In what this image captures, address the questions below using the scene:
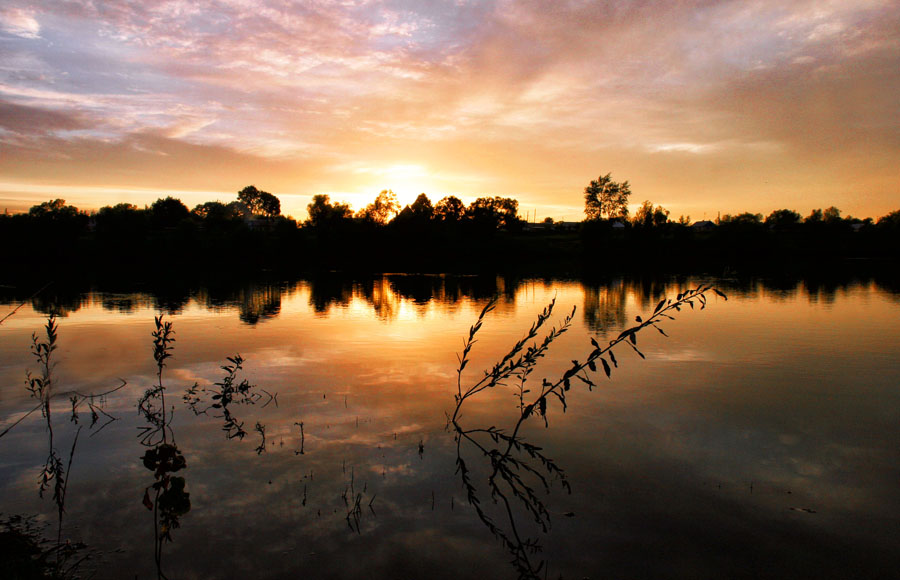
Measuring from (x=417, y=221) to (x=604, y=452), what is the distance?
112404 mm

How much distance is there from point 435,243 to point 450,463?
354 feet

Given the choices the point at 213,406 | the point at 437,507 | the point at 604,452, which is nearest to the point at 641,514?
the point at 604,452

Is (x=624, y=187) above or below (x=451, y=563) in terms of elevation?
above

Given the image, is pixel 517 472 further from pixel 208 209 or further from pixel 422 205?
pixel 208 209

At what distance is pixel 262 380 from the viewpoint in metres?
15.4

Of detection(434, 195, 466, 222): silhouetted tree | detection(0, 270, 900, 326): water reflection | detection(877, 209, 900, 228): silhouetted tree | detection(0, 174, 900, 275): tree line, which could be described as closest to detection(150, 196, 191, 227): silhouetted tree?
detection(0, 174, 900, 275): tree line

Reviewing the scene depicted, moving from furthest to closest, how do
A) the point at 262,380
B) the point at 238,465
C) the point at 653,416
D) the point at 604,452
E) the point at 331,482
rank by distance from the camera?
the point at 262,380, the point at 653,416, the point at 604,452, the point at 238,465, the point at 331,482

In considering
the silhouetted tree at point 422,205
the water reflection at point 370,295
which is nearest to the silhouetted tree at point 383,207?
the silhouetted tree at point 422,205

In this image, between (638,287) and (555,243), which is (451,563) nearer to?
(638,287)

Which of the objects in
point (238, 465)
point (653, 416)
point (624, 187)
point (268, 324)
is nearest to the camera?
point (238, 465)

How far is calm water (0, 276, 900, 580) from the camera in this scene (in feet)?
22.6

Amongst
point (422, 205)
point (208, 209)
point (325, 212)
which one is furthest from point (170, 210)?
point (422, 205)

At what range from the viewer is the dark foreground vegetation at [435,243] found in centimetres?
8925

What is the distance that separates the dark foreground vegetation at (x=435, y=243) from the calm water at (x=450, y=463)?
6921 cm
